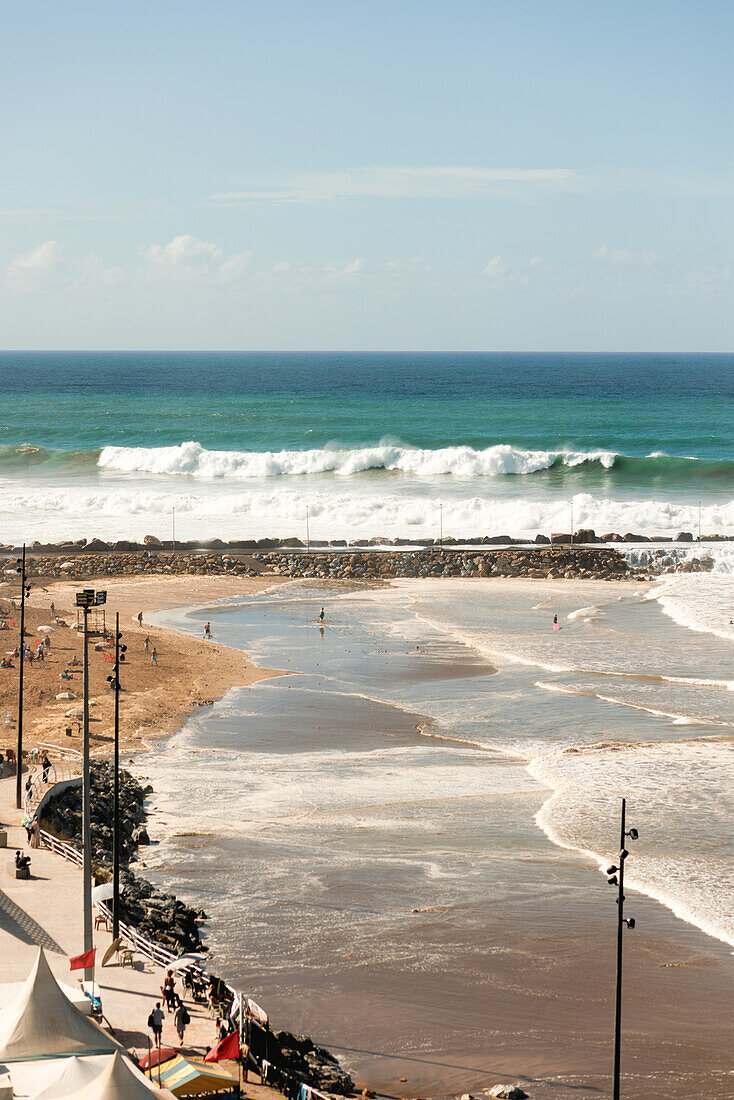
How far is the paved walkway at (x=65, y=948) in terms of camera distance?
16891 mm

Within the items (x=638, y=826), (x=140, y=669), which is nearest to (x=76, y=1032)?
(x=638, y=826)

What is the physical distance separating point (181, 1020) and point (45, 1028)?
243 centimetres

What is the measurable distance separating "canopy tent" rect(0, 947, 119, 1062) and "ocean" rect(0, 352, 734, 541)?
Answer: 183ft

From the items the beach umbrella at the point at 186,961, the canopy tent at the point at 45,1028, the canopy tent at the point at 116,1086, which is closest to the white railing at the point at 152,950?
the beach umbrella at the point at 186,961

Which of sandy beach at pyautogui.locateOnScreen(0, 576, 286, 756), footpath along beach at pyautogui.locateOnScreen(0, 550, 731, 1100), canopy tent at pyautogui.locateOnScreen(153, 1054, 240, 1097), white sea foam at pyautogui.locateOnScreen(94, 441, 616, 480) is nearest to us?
canopy tent at pyautogui.locateOnScreen(153, 1054, 240, 1097)

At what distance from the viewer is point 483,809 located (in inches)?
1093

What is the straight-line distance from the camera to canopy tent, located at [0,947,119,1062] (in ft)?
48.5

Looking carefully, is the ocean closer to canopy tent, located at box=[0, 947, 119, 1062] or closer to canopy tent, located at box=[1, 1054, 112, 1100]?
canopy tent, located at box=[0, 947, 119, 1062]

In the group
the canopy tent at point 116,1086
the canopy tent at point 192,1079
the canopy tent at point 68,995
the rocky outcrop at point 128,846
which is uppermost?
the canopy tent at point 116,1086

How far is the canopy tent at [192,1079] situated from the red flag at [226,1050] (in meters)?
0.65

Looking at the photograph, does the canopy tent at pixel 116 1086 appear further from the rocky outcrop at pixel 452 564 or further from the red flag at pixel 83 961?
the rocky outcrop at pixel 452 564

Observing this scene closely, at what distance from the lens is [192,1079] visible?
14984mm

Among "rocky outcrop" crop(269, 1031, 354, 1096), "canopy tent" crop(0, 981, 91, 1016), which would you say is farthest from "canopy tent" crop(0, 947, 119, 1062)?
"rocky outcrop" crop(269, 1031, 354, 1096)

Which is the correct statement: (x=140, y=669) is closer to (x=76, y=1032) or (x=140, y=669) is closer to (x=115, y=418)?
(x=76, y=1032)
